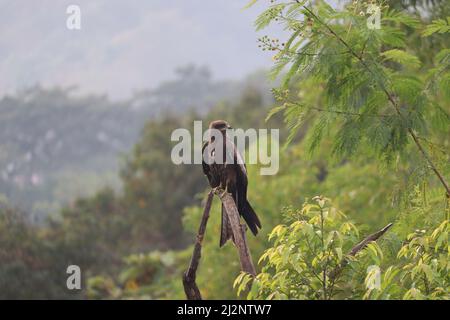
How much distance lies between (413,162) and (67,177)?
6831cm

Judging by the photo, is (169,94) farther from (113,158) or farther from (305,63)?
(305,63)

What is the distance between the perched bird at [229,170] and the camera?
189 inches

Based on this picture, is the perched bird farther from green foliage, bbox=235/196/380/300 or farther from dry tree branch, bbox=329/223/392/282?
dry tree branch, bbox=329/223/392/282

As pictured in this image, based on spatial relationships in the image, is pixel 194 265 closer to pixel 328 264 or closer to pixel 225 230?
pixel 225 230

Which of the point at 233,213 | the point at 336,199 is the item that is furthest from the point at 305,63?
the point at 336,199

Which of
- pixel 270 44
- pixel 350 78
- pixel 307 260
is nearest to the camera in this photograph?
pixel 307 260

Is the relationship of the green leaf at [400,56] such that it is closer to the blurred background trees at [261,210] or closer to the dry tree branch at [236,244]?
the blurred background trees at [261,210]

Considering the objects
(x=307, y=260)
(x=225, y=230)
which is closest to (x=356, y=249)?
(x=307, y=260)

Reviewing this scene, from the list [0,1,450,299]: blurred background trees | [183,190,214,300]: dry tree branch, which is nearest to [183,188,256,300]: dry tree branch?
[183,190,214,300]: dry tree branch

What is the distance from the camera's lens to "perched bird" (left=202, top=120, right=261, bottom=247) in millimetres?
4801

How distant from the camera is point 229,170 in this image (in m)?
5.02

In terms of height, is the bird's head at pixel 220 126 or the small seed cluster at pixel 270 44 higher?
the small seed cluster at pixel 270 44

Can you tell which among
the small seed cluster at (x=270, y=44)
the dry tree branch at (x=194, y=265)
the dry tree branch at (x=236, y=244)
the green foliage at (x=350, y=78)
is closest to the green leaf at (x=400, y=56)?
the green foliage at (x=350, y=78)
